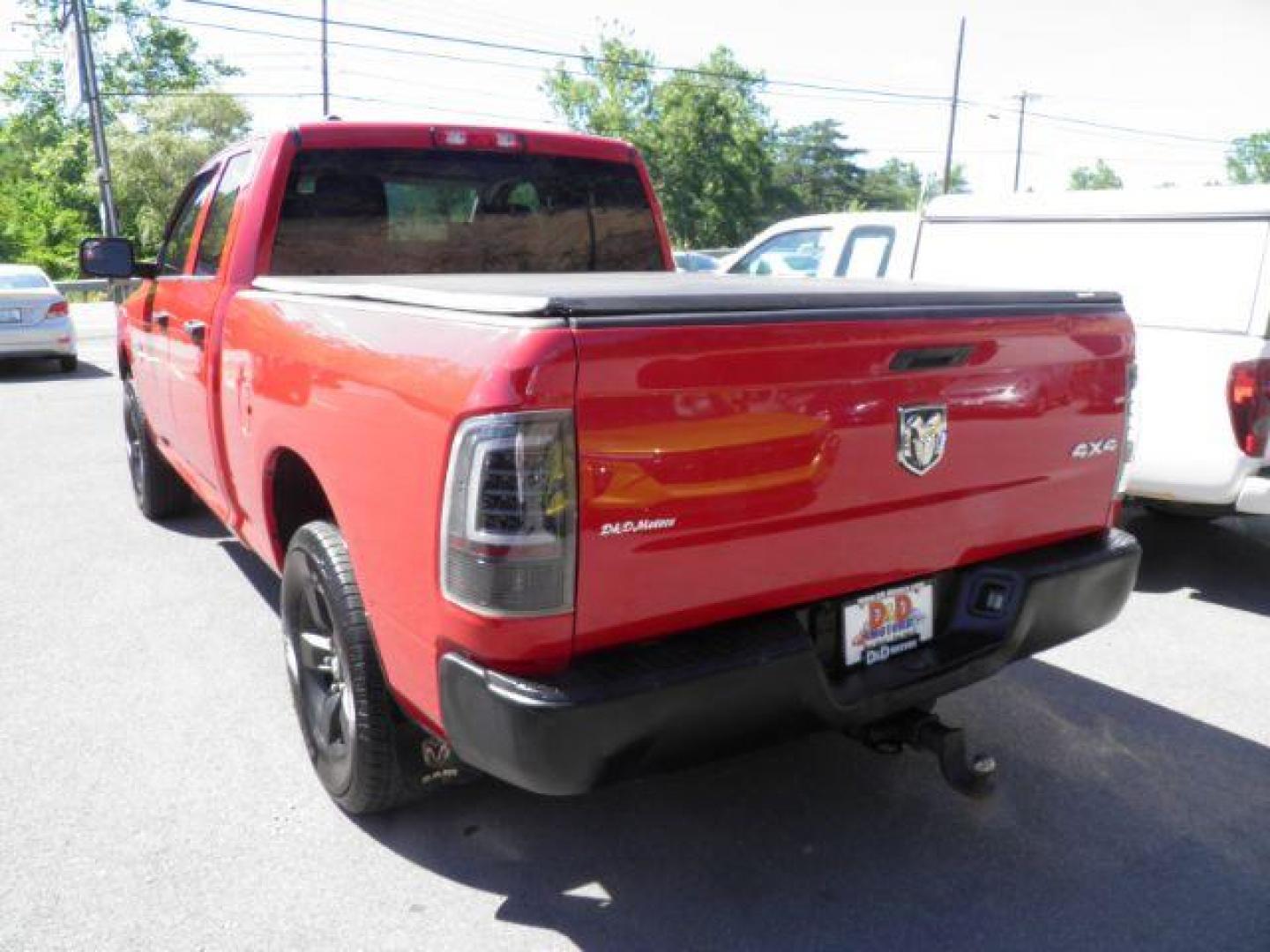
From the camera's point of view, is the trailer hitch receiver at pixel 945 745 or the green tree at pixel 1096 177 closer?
the trailer hitch receiver at pixel 945 745

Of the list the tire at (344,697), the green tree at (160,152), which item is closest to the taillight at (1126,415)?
the tire at (344,697)

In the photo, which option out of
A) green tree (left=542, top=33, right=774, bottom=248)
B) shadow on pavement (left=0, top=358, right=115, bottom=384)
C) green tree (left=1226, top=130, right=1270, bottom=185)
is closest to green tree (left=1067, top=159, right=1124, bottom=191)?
green tree (left=1226, top=130, right=1270, bottom=185)

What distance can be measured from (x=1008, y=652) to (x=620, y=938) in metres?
1.19

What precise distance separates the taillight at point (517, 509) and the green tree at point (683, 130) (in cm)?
5561

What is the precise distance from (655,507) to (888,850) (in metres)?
1.38

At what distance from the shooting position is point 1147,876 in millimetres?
2705

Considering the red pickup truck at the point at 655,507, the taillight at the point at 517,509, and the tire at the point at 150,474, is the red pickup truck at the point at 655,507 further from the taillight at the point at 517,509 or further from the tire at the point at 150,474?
the tire at the point at 150,474

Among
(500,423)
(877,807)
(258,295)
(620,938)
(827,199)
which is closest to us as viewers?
(500,423)

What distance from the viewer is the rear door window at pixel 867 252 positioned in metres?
6.98

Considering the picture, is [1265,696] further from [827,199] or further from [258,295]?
[827,199]

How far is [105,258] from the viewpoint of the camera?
15.3ft

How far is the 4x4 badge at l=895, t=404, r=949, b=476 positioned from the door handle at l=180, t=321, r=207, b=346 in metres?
2.54

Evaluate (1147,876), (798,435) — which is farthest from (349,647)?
(1147,876)

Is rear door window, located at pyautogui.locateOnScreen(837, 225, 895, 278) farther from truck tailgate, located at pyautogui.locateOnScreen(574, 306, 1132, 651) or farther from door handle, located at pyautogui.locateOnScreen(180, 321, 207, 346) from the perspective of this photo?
door handle, located at pyautogui.locateOnScreen(180, 321, 207, 346)
